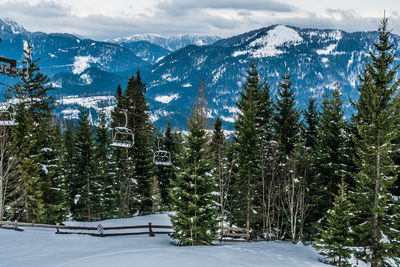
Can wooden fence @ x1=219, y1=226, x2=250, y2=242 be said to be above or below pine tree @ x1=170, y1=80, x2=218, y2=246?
below

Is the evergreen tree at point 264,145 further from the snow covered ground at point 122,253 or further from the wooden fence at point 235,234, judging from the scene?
the snow covered ground at point 122,253

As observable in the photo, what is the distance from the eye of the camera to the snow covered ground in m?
17.8

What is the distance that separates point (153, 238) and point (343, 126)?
17573mm

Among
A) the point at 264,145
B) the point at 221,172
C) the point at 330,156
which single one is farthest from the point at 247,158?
the point at 330,156

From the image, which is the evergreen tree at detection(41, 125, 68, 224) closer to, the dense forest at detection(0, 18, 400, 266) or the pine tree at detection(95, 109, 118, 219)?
the dense forest at detection(0, 18, 400, 266)

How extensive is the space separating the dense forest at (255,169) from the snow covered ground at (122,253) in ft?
6.69

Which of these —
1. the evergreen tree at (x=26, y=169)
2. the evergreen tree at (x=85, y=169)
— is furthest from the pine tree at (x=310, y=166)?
the evergreen tree at (x=85, y=169)

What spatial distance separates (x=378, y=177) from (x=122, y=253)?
53.4 feet

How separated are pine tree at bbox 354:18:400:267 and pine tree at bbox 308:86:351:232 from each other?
356 cm

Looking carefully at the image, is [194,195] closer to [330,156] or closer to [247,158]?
[247,158]

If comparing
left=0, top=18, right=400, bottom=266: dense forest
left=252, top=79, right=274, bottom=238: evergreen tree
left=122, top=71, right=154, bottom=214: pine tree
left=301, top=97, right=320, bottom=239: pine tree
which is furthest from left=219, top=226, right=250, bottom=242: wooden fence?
left=122, top=71, right=154, bottom=214: pine tree

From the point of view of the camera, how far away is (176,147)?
50.7m

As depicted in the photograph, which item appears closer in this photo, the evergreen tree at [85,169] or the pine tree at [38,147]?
the pine tree at [38,147]

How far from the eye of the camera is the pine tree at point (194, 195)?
22.5 meters
